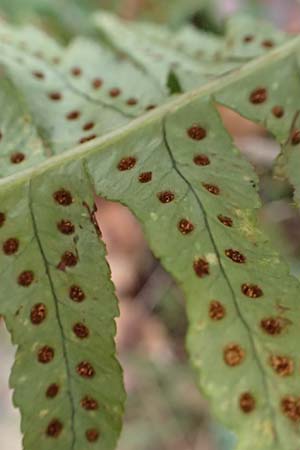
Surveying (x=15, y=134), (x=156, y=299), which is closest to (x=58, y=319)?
(x=15, y=134)

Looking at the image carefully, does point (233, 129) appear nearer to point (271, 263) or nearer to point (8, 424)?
Answer: point (8, 424)

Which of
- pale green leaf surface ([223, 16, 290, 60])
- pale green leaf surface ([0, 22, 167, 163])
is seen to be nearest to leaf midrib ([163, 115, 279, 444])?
pale green leaf surface ([0, 22, 167, 163])

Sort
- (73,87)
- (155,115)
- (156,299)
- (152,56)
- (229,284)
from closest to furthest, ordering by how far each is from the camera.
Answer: (229,284), (155,115), (73,87), (152,56), (156,299)

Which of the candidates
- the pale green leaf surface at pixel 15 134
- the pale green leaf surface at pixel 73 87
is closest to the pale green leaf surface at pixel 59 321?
the pale green leaf surface at pixel 15 134

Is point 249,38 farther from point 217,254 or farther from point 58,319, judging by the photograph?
point 58,319

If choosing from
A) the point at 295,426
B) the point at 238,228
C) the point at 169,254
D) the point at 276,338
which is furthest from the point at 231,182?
the point at 295,426

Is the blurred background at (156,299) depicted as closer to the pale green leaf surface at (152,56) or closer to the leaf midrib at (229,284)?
the pale green leaf surface at (152,56)
